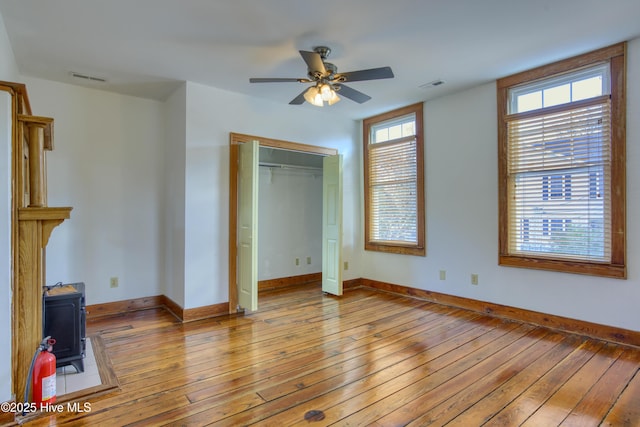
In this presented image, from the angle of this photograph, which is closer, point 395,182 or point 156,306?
point 156,306

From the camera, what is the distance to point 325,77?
3023 millimetres

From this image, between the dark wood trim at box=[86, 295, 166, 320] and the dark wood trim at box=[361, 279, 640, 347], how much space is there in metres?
3.20

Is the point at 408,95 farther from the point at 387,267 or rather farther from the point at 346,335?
the point at 346,335

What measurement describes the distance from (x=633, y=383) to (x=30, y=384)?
12.7 feet

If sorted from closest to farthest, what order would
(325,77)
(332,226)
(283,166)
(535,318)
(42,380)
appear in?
(42,380) → (325,77) → (535,318) → (332,226) → (283,166)

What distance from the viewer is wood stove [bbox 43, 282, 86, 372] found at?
8.04 ft

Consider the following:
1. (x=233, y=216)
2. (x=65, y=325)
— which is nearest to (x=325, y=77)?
(x=233, y=216)

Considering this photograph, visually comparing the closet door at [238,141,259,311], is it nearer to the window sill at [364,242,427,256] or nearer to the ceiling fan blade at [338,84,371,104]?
the ceiling fan blade at [338,84,371,104]

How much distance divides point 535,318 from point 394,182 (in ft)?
7.82

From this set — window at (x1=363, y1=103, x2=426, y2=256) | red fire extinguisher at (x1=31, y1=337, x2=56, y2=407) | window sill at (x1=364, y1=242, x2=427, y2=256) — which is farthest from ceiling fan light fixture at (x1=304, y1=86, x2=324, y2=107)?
red fire extinguisher at (x1=31, y1=337, x2=56, y2=407)

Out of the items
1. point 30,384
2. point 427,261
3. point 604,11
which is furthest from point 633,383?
point 30,384

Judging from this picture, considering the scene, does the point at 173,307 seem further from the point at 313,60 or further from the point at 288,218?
the point at 313,60

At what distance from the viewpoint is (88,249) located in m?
3.85

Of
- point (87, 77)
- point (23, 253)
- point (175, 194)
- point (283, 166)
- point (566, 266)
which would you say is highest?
point (87, 77)
